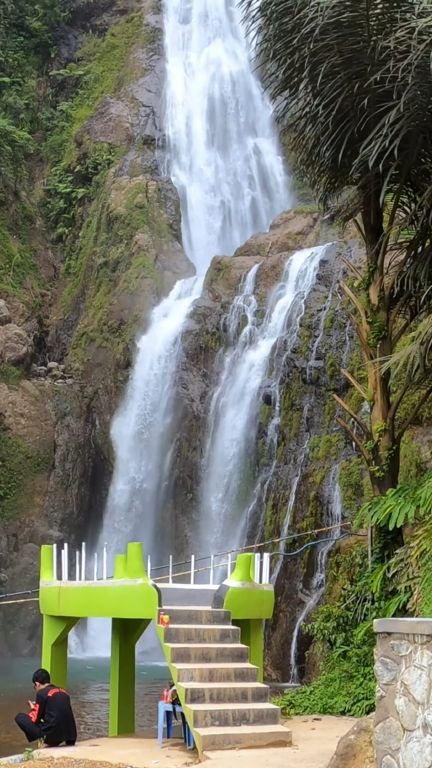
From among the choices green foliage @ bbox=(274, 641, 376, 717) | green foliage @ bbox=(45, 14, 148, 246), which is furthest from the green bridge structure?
green foliage @ bbox=(45, 14, 148, 246)

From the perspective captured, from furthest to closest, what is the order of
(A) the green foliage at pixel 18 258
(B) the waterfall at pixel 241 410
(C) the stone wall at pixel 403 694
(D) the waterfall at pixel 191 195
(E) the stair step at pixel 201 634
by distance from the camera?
1. (A) the green foliage at pixel 18 258
2. (D) the waterfall at pixel 191 195
3. (B) the waterfall at pixel 241 410
4. (E) the stair step at pixel 201 634
5. (C) the stone wall at pixel 403 694

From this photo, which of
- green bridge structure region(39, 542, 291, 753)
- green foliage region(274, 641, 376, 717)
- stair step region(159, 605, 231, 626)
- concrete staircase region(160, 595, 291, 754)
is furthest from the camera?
green foliage region(274, 641, 376, 717)

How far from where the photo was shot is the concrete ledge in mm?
5477

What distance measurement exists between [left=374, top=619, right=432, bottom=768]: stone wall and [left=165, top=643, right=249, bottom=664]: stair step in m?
3.53

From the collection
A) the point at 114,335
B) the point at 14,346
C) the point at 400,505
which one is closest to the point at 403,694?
the point at 400,505

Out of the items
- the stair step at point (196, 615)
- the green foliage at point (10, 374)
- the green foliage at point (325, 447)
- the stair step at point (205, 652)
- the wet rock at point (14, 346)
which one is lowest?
the stair step at point (205, 652)

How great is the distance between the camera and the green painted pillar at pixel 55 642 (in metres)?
11.3

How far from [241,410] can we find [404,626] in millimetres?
16077

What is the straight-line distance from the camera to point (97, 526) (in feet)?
79.3

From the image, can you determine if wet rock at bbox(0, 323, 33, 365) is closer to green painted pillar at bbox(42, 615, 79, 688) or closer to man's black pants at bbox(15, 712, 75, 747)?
green painted pillar at bbox(42, 615, 79, 688)

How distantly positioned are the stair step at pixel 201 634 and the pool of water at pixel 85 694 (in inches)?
85.9

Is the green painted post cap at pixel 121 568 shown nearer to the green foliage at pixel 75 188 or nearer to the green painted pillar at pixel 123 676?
the green painted pillar at pixel 123 676

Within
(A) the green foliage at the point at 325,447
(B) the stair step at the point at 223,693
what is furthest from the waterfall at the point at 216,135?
(B) the stair step at the point at 223,693

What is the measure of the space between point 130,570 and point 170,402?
13853 mm
